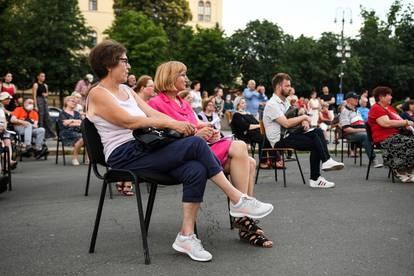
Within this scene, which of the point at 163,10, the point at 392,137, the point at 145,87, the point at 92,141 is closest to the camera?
the point at 92,141

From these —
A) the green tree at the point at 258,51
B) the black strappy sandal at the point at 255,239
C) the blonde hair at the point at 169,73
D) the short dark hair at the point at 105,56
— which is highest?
the green tree at the point at 258,51

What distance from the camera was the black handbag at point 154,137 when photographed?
4.62 metres

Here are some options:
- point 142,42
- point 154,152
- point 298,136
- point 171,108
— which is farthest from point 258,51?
point 154,152

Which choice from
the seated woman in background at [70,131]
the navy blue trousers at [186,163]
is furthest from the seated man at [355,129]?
the navy blue trousers at [186,163]

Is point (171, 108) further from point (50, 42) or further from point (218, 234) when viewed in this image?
point (50, 42)

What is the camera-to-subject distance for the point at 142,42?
179ft

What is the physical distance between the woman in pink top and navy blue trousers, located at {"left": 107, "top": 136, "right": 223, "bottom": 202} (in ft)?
1.63

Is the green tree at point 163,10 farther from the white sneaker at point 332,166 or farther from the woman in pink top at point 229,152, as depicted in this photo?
the woman in pink top at point 229,152

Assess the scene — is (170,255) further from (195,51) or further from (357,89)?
(357,89)

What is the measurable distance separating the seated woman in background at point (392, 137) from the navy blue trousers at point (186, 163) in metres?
5.85

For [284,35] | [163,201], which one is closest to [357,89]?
[284,35]

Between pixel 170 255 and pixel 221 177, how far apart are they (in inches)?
29.3

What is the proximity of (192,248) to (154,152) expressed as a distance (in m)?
0.81

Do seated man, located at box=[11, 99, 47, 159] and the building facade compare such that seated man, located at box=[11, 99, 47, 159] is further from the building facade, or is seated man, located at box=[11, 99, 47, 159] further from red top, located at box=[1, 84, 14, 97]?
the building facade
